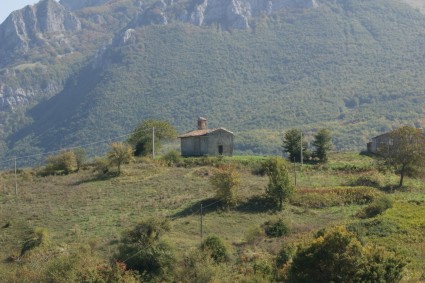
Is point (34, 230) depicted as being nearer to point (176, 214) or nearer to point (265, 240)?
point (176, 214)

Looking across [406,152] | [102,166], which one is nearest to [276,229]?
[406,152]

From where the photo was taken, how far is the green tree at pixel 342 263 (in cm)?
2598

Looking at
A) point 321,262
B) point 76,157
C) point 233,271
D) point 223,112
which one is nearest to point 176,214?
point 233,271

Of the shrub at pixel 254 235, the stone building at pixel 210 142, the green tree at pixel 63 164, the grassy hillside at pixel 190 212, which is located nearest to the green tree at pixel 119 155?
the grassy hillside at pixel 190 212

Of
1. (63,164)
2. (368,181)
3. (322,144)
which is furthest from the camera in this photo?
(63,164)

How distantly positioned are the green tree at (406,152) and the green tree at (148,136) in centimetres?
2542

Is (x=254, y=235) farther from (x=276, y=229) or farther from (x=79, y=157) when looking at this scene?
(x=79, y=157)

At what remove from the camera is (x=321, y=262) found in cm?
2673

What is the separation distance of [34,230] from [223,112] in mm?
125648

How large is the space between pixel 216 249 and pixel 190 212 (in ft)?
34.9

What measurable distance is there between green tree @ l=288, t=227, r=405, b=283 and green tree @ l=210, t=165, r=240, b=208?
61.3 ft

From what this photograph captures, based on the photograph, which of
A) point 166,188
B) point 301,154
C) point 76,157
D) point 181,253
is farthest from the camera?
point 76,157

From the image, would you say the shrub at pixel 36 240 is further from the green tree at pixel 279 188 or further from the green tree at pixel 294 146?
the green tree at pixel 294 146

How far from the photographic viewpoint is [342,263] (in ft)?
86.6
